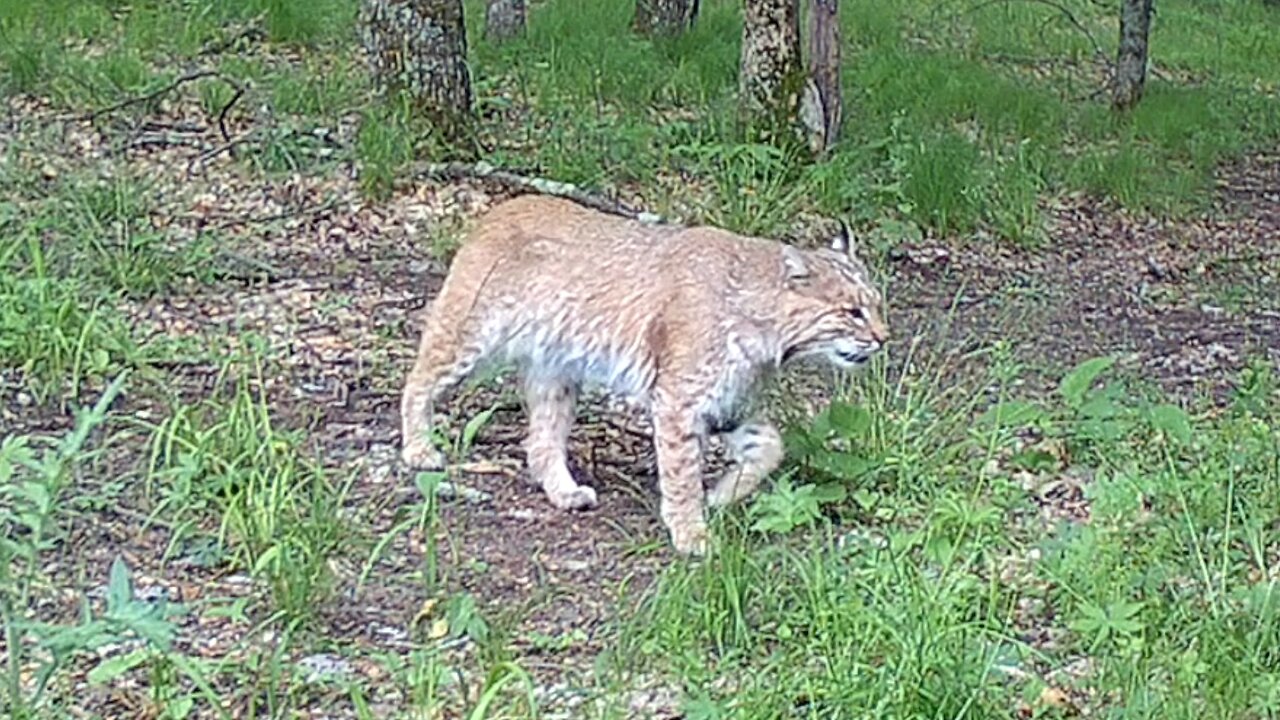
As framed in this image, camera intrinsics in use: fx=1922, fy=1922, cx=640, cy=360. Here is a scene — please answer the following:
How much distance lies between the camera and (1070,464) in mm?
5727

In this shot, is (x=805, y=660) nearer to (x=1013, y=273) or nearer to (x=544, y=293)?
(x=544, y=293)

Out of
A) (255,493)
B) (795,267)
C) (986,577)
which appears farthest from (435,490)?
(986,577)

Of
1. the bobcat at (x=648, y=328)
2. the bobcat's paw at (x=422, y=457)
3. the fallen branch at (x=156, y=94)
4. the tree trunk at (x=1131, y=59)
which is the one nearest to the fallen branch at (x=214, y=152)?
the fallen branch at (x=156, y=94)

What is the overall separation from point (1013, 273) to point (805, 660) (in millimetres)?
4713

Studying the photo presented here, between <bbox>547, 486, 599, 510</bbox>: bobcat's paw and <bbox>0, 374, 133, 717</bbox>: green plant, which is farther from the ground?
<bbox>0, 374, 133, 717</bbox>: green plant

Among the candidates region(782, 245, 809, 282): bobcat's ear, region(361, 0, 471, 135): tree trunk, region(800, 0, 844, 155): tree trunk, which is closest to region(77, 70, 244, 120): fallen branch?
region(361, 0, 471, 135): tree trunk

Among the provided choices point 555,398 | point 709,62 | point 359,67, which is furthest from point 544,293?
point 709,62

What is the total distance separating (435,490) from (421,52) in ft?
13.7

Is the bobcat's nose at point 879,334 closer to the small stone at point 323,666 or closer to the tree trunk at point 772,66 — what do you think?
the small stone at point 323,666

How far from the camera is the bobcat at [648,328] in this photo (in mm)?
5113

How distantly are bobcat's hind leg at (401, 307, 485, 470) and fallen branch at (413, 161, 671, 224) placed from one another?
245cm

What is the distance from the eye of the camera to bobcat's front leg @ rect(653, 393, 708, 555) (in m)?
5.02

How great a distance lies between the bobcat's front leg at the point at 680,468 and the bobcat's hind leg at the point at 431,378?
733 mm

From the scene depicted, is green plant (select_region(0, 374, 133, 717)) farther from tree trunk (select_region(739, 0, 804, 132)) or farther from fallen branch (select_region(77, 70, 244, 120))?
tree trunk (select_region(739, 0, 804, 132))
